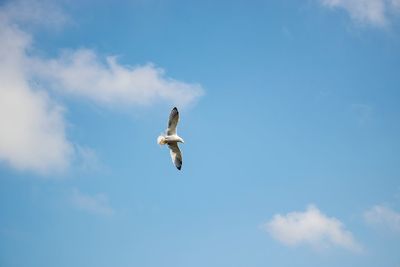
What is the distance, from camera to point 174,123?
35875mm

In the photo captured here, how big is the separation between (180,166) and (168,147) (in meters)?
1.33

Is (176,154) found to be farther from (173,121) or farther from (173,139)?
(173,121)

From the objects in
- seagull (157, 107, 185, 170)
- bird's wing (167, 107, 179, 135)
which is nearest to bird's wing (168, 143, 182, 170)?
seagull (157, 107, 185, 170)

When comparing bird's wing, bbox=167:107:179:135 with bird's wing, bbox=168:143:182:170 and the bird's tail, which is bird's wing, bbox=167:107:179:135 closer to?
the bird's tail

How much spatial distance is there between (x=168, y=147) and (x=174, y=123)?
1.72 m

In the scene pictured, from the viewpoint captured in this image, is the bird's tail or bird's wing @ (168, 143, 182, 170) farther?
bird's wing @ (168, 143, 182, 170)

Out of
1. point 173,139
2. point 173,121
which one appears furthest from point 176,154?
point 173,121

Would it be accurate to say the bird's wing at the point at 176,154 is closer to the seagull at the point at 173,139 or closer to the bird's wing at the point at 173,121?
the seagull at the point at 173,139

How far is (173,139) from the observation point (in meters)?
36.1

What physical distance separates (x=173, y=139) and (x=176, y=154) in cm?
115

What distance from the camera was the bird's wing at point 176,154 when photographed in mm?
36625

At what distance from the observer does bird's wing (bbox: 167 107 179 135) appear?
3559 cm

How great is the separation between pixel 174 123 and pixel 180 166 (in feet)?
8.56

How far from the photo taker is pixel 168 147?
36.8 m
